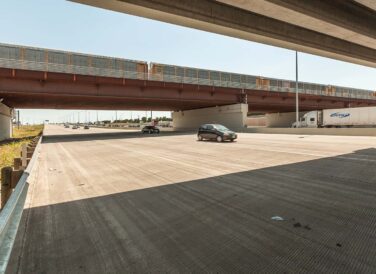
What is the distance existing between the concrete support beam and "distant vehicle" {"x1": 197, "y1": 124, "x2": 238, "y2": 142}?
33.5ft

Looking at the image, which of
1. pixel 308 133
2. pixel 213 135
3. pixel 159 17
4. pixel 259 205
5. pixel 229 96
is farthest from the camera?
pixel 229 96

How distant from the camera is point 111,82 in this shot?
31.0 m

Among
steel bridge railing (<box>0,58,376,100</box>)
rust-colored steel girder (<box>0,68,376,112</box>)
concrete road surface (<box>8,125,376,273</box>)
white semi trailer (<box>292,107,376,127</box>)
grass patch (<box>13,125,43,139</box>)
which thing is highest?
steel bridge railing (<box>0,58,376,100</box>)

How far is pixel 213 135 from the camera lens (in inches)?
875

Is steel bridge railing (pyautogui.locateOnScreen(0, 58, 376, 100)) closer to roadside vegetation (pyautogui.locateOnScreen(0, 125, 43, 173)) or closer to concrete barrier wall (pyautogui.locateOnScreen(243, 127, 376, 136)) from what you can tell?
roadside vegetation (pyautogui.locateOnScreen(0, 125, 43, 173))

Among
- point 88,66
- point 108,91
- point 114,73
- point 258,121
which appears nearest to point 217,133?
point 108,91

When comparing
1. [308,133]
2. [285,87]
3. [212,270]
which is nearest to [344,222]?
[212,270]

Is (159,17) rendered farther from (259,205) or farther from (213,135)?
(213,135)

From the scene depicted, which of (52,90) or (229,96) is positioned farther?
(229,96)

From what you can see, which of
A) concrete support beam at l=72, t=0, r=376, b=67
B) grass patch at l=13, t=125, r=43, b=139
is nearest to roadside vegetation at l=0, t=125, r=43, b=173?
concrete support beam at l=72, t=0, r=376, b=67

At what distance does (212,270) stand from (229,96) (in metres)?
40.9

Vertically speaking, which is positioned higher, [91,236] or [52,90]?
[52,90]

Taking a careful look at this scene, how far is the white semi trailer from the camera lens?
37719 mm

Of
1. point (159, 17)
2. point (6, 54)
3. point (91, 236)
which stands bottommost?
point (91, 236)
